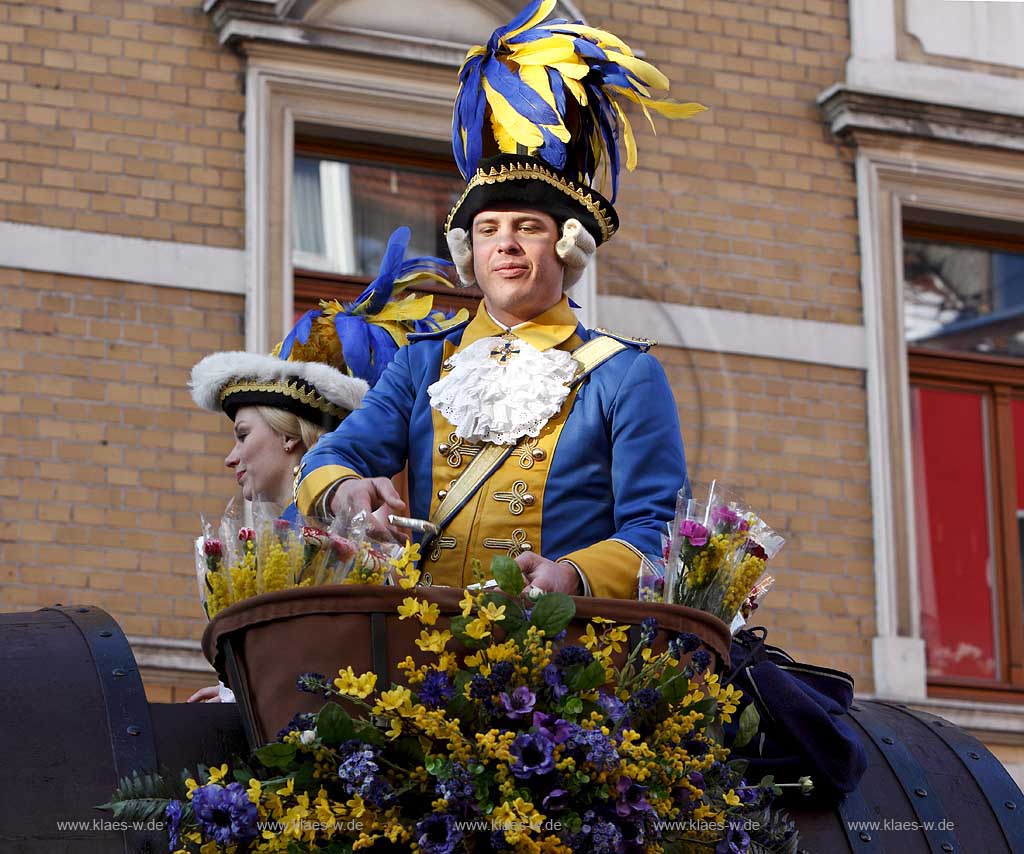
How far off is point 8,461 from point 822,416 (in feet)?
12.5

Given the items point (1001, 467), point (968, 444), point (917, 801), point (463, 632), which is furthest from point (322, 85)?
point (463, 632)

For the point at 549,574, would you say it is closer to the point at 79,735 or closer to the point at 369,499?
the point at 369,499

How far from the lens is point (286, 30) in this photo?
10352 millimetres

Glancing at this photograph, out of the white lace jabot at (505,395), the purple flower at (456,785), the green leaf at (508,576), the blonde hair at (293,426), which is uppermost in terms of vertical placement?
the blonde hair at (293,426)

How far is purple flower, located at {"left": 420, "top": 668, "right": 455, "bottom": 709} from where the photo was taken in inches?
140

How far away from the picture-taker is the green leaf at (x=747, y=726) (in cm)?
402

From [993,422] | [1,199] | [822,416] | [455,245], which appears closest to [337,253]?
[1,199]

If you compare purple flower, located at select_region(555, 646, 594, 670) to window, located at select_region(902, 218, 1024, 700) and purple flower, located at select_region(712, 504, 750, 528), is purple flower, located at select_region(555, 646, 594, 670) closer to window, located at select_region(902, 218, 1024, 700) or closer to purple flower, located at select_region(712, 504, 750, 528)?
purple flower, located at select_region(712, 504, 750, 528)

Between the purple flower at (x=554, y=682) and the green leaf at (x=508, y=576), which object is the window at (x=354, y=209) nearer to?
the green leaf at (x=508, y=576)

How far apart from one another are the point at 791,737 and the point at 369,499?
0.90 meters

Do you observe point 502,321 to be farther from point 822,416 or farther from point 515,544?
point 822,416

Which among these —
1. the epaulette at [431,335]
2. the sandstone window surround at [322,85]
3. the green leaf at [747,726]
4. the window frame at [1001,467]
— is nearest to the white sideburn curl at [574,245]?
the epaulette at [431,335]

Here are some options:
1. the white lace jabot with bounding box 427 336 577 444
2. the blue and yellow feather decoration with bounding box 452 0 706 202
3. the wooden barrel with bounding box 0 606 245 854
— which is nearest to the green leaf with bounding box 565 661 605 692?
the wooden barrel with bounding box 0 606 245 854

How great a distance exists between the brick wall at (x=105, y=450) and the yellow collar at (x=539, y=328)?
16.2 feet
